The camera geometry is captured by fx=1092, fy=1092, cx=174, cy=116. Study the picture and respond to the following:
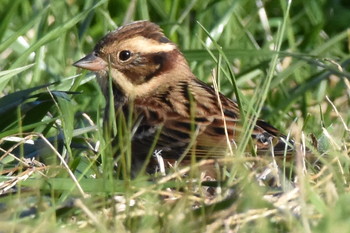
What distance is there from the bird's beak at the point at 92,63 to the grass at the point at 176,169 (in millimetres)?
62

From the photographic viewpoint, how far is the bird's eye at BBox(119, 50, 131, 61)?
4.76m

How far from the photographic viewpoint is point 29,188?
3459 millimetres

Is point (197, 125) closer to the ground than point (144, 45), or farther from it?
closer to the ground

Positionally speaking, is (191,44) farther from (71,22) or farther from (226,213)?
(226,213)

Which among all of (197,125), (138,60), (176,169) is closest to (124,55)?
(138,60)

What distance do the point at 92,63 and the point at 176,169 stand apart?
1352mm

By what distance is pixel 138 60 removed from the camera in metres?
4.82

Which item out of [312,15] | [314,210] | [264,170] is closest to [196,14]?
[312,15]

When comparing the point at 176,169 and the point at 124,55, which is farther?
the point at 124,55

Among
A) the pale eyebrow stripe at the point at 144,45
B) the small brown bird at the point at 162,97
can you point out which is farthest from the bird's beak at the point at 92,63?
the pale eyebrow stripe at the point at 144,45

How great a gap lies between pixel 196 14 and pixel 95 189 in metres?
2.63

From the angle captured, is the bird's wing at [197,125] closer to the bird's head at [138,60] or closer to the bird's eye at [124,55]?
the bird's head at [138,60]

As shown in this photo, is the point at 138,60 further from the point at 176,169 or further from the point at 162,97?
the point at 176,169

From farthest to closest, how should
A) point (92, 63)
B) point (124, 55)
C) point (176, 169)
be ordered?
Answer: point (124, 55)
point (92, 63)
point (176, 169)
